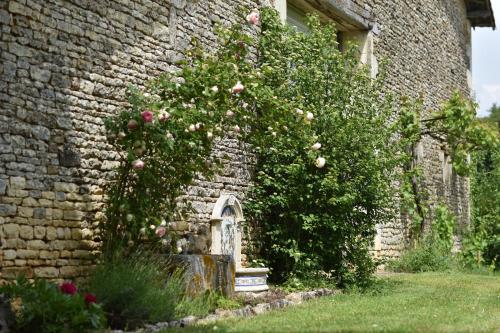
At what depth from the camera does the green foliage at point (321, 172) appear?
9.10m

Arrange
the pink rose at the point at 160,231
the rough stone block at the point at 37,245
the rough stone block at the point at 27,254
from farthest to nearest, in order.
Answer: the pink rose at the point at 160,231 < the rough stone block at the point at 37,245 < the rough stone block at the point at 27,254

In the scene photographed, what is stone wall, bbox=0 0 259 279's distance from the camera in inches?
239

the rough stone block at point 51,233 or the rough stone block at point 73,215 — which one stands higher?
the rough stone block at point 73,215

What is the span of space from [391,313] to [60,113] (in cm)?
360

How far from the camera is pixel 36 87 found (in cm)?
634

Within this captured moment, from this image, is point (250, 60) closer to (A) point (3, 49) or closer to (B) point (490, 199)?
(A) point (3, 49)

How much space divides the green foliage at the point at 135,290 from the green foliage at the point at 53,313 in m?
0.42

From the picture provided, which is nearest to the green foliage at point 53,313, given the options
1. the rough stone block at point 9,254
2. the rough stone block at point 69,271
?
the rough stone block at point 9,254

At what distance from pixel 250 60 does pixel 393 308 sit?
4.05m

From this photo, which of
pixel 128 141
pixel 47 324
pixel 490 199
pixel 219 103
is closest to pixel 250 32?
pixel 219 103

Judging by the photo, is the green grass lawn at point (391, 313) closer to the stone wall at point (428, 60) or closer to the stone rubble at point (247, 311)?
the stone rubble at point (247, 311)

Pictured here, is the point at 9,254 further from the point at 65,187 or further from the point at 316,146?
the point at 316,146

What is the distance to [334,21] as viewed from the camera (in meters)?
12.5

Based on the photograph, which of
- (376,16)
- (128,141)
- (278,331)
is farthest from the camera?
(376,16)
